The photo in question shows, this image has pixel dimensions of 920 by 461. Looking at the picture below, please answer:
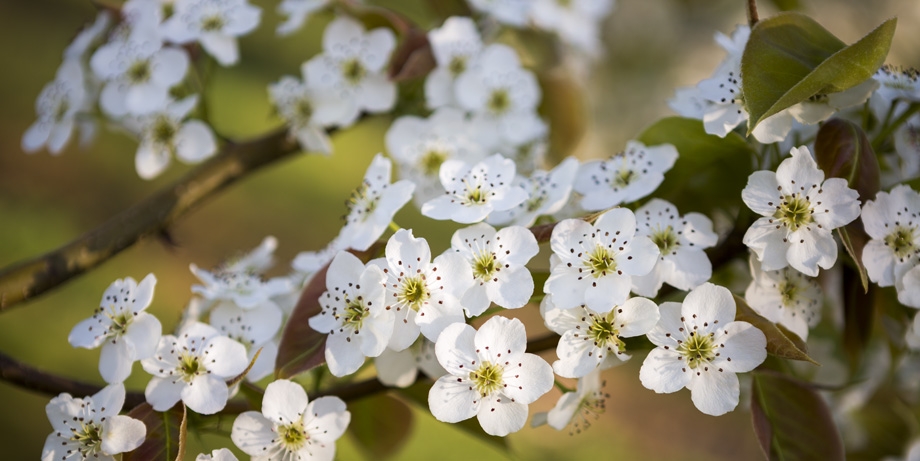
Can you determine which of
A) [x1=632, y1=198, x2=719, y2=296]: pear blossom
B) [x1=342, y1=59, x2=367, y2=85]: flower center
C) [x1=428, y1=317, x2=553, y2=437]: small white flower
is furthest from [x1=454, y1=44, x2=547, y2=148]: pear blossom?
[x1=428, y1=317, x2=553, y2=437]: small white flower

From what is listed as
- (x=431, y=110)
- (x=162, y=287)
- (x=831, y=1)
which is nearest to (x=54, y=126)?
(x=431, y=110)

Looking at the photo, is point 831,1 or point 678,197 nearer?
point 678,197

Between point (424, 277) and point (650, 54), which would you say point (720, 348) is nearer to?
point (424, 277)

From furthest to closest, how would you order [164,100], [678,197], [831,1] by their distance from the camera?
[831,1] → [164,100] → [678,197]

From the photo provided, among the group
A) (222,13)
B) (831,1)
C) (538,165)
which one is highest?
(222,13)

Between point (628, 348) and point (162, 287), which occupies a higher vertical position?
point (628, 348)

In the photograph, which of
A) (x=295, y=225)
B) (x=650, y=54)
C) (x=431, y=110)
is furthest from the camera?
(x=650, y=54)

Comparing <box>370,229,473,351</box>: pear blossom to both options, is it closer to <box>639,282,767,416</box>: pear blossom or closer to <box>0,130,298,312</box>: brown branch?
<box>639,282,767,416</box>: pear blossom
